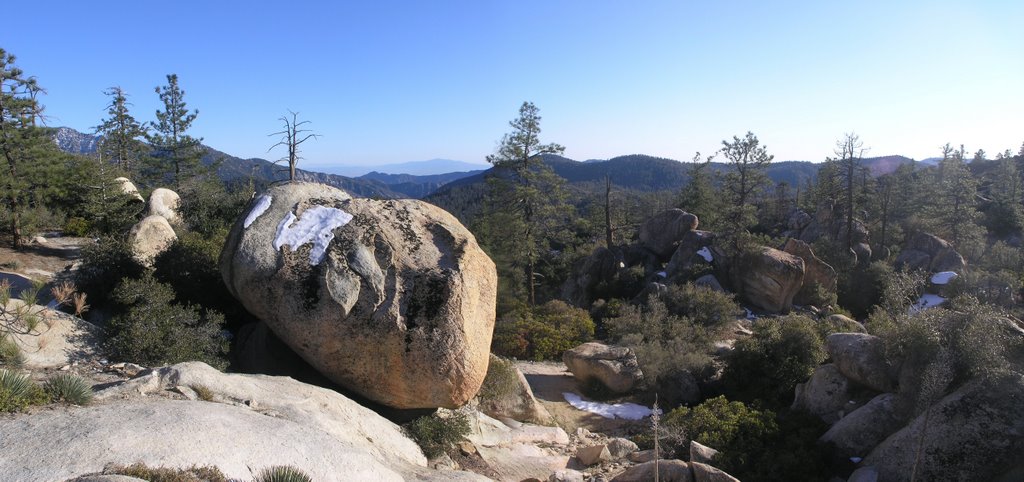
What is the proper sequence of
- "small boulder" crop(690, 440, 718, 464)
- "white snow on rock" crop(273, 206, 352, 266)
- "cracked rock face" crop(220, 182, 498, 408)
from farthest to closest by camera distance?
"small boulder" crop(690, 440, 718, 464) < "white snow on rock" crop(273, 206, 352, 266) < "cracked rock face" crop(220, 182, 498, 408)

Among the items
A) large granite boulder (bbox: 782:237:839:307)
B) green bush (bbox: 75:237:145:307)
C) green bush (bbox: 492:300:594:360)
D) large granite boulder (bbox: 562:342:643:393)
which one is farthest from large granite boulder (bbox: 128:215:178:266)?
large granite boulder (bbox: 782:237:839:307)

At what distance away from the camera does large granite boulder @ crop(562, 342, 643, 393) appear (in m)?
15.0

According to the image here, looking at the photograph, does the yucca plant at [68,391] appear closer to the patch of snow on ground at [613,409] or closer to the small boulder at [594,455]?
the small boulder at [594,455]

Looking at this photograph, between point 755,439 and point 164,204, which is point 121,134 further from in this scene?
point 755,439

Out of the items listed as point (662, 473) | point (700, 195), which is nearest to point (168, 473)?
point (662, 473)

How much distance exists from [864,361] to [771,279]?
47.7 ft

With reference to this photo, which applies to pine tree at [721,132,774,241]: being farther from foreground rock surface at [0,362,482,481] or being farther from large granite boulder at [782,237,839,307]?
foreground rock surface at [0,362,482,481]

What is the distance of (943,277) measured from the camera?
27.0 metres

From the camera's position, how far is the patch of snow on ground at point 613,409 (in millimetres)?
13617

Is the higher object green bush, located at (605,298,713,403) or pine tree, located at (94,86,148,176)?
pine tree, located at (94,86,148,176)

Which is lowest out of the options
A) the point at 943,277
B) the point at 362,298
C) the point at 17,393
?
the point at 943,277

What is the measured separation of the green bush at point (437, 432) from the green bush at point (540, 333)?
28.6ft

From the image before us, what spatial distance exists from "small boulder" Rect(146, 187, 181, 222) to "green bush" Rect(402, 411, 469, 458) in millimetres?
13512

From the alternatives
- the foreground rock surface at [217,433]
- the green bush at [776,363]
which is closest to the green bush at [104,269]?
the foreground rock surface at [217,433]
